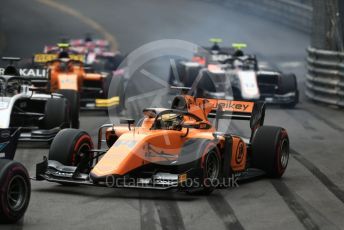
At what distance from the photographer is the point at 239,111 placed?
55.1 ft

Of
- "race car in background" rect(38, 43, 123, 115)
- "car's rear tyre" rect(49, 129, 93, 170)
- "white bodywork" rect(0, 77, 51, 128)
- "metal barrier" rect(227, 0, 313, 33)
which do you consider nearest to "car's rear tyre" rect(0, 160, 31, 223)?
"car's rear tyre" rect(49, 129, 93, 170)

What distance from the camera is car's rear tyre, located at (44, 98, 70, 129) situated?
63.7 feet

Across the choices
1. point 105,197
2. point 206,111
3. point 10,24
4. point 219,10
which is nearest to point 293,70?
point 219,10

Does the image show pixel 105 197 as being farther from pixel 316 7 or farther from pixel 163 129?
pixel 316 7

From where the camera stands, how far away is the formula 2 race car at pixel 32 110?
19.0 meters

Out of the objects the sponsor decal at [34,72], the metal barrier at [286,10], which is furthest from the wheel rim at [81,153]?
the metal barrier at [286,10]

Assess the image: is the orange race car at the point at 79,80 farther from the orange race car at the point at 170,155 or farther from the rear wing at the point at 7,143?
the rear wing at the point at 7,143

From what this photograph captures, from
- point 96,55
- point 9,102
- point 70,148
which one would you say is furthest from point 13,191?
point 96,55

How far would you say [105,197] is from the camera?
13844mm

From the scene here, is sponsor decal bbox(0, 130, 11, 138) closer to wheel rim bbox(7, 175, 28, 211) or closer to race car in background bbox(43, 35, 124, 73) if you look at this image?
wheel rim bbox(7, 175, 28, 211)

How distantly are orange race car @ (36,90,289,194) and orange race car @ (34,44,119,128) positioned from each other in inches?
376

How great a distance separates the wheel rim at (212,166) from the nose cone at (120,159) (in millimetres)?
966

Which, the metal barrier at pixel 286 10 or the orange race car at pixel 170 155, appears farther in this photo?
the metal barrier at pixel 286 10

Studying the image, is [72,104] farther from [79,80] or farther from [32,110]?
[79,80]
